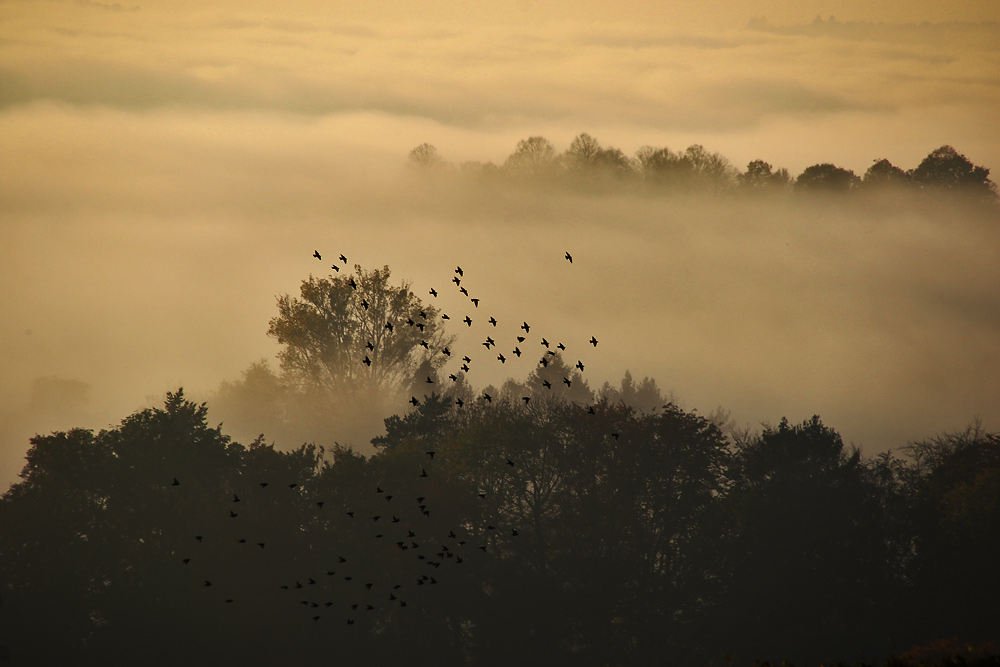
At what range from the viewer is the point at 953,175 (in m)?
182

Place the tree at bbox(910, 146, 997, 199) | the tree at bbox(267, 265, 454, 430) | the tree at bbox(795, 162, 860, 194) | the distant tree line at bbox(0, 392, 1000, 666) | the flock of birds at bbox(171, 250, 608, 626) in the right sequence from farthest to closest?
the tree at bbox(795, 162, 860, 194)
the tree at bbox(910, 146, 997, 199)
the tree at bbox(267, 265, 454, 430)
the flock of birds at bbox(171, 250, 608, 626)
the distant tree line at bbox(0, 392, 1000, 666)

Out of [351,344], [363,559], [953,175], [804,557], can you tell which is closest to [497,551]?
[363,559]

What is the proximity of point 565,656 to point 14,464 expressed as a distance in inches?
6531

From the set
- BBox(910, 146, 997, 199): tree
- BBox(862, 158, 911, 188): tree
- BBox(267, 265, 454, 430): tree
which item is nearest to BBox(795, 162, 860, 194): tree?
BBox(862, 158, 911, 188): tree

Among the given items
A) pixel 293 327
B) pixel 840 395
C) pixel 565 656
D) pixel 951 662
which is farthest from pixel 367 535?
pixel 840 395

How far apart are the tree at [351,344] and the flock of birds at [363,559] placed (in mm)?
45020

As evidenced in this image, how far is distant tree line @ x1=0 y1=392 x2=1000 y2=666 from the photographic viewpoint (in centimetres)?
4459

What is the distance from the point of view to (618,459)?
54.3 metres

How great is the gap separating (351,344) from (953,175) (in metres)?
139

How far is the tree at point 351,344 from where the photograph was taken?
95062 mm

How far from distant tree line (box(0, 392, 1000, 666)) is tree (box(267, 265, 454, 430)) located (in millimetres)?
41279

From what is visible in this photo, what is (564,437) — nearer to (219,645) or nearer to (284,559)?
(284,559)

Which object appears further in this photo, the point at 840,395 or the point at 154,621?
the point at 840,395

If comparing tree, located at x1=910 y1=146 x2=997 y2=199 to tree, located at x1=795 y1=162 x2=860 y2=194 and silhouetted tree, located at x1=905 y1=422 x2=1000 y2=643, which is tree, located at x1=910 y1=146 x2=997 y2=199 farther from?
silhouetted tree, located at x1=905 y1=422 x2=1000 y2=643
